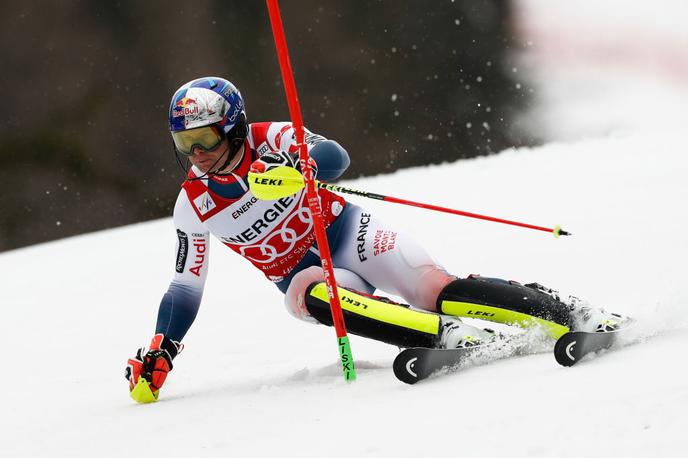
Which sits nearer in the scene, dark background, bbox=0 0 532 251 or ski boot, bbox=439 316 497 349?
ski boot, bbox=439 316 497 349

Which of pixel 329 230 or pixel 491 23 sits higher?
pixel 491 23

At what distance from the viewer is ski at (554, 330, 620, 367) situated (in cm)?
296

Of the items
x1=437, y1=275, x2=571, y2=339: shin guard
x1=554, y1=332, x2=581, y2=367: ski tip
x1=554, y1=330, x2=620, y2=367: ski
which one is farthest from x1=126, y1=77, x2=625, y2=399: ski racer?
x1=554, y1=332, x2=581, y2=367: ski tip

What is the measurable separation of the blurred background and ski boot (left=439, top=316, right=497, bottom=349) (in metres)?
7.30

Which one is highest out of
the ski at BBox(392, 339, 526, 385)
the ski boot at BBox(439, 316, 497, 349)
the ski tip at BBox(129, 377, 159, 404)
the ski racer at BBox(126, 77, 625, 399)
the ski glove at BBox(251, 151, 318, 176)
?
the ski glove at BBox(251, 151, 318, 176)

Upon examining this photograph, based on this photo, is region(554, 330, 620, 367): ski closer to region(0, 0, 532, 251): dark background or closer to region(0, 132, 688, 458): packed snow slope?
region(0, 132, 688, 458): packed snow slope

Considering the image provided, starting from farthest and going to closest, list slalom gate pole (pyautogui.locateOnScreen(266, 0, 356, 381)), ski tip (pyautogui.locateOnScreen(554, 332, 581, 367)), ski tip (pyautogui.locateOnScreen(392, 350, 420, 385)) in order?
slalom gate pole (pyautogui.locateOnScreen(266, 0, 356, 381)), ski tip (pyautogui.locateOnScreen(392, 350, 420, 385)), ski tip (pyautogui.locateOnScreen(554, 332, 581, 367))

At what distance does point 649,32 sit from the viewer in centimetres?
1036

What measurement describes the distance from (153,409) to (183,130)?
1.15m

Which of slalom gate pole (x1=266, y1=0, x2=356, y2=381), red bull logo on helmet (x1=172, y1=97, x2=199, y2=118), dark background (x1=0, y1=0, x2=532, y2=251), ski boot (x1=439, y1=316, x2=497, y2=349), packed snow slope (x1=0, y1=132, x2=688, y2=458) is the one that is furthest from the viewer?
dark background (x1=0, y1=0, x2=532, y2=251)

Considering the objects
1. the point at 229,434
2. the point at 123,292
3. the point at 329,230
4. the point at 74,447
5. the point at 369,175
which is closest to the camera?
the point at 229,434

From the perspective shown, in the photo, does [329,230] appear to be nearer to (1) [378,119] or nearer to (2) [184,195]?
(2) [184,195]

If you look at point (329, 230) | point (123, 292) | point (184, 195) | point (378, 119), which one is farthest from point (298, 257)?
point (378, 119)

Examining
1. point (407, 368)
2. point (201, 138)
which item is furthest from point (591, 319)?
point (201, 138)
